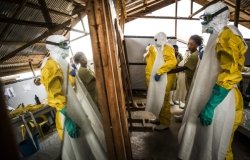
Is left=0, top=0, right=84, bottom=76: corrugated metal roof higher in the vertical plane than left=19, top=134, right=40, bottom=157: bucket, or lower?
higher

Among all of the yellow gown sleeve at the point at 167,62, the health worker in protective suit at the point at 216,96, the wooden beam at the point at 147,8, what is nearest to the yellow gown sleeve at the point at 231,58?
the health worker in protective suit at the point at 216,96

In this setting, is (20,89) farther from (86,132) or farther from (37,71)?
(86,132)

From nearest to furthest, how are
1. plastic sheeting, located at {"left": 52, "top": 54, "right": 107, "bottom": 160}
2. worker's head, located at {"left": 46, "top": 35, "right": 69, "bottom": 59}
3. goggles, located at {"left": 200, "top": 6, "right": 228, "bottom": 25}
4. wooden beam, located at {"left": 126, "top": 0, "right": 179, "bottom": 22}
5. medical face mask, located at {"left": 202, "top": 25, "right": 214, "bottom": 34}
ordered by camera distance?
1. goggles, located at {"left": 200, "top": 6, "right": 228, "bottom": 25}
2. medical face mask, located at {"left": 202, "top": 25, "right": 214, "bottom": 34}
3. plastic sheeting, located at {"left": 52, "top": 54, "right": 107, "bottom": 160}
4. worker's head, located at {"left": 46, "top": 35, "right": 69, "bottom": 59}
5. wooden beam, located at {"left": 126, "top": 0, "right": 179, "bottom": 22}

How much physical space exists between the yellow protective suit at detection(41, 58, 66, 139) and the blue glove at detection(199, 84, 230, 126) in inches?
62.4

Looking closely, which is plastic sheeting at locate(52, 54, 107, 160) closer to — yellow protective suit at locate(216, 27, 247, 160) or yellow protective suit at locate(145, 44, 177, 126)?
yellow protective suit at locate(216, 27, 247, 160)

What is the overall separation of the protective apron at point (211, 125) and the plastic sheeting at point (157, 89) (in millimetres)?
1389

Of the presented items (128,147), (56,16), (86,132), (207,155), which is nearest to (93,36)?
(86,132)

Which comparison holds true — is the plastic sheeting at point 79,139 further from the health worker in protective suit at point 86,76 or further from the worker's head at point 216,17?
the worker's head at point 216,17

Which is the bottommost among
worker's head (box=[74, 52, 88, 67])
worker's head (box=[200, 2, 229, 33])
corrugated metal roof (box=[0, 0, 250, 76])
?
worker's head (box=[74, 52, 88, 67])

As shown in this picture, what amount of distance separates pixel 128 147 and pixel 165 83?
69.3 inches

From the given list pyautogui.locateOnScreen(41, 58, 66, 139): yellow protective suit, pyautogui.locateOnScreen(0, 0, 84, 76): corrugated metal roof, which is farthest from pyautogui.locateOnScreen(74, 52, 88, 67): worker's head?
pyautogui.locateOnScreen(41, 58, 66, 139): yellow protective suit

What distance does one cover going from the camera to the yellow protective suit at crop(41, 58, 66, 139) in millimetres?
2242

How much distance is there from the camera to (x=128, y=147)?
103 inches

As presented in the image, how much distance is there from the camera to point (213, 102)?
6.70 ft
